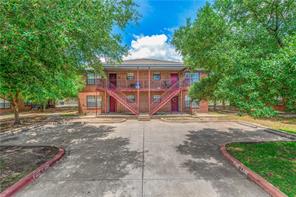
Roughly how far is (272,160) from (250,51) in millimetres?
3772

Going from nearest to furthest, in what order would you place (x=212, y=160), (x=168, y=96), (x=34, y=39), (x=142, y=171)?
(x=34, y=39) → (x=142, y=171) → (x=212, y=160) → (x=168, y=96)

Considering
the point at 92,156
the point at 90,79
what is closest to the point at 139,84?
the point at 90,79

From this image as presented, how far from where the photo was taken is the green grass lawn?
451cm

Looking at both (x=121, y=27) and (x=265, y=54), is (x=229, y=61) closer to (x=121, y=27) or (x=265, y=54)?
(x=265, y=54)

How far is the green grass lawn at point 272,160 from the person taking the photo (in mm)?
4508

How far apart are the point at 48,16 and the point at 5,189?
13.6 ft

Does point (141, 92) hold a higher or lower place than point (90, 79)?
lower

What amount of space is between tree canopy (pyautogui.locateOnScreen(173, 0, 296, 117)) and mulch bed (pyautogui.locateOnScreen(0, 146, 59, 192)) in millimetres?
6357

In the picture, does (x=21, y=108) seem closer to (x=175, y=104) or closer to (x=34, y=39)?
(x=175, y=104)

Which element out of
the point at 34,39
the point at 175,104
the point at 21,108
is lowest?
the point at 21,108

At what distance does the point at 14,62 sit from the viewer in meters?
3.68

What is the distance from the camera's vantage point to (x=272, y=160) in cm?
605

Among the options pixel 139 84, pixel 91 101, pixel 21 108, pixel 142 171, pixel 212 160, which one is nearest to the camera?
pixel 142 171

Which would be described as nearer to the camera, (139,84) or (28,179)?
(28,179)
